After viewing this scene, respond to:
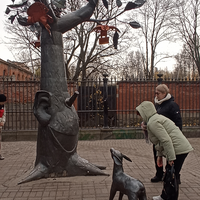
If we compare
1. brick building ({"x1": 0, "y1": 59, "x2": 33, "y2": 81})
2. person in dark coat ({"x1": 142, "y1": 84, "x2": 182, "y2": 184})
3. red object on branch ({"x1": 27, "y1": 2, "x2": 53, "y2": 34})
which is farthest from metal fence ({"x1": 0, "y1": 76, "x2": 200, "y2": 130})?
brick building ({"x1": 0, "y1": 59, "x2": 33, "y2": 81})

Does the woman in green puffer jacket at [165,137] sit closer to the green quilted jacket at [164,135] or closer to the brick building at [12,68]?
the green quilted jacket at [164,135]

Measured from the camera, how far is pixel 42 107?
14.0 ft

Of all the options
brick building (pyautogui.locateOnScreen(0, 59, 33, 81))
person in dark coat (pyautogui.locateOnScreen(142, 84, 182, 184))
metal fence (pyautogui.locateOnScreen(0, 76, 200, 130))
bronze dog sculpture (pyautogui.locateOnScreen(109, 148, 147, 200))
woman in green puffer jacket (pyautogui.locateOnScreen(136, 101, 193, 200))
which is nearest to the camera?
bronze dog sculpture (pyautogui.locateOnScreen(109, 148, 147, 200))

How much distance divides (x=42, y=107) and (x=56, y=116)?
0.30 m

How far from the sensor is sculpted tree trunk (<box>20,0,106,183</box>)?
4.26 meters

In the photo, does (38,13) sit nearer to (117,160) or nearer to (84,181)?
(117,160)

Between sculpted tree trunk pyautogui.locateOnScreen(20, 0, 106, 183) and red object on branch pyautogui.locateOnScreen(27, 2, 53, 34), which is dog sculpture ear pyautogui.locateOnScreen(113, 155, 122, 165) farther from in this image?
red object on branch pyautogui.locateOnScreen(27, 2, 53, 34)

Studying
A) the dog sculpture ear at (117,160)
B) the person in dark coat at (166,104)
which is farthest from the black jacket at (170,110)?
the dog sculpture ear at (117,160)

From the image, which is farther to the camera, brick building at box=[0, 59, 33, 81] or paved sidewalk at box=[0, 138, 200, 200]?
brick building at box=[0, 59, 33, 81]

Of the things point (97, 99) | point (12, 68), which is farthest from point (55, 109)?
point (12, 68)

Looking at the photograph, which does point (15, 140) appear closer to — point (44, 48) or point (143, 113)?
point (44, 48)

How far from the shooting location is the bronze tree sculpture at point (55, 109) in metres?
4.25

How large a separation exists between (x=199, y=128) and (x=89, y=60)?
11858mm

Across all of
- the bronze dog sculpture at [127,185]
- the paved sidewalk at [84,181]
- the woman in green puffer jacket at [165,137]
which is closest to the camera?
the bronze dog sculpture at [127,185]
